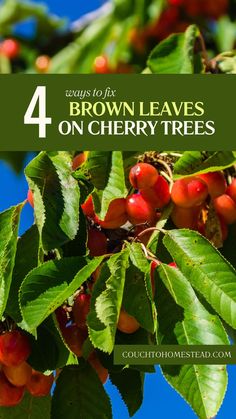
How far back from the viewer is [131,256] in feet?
4.16

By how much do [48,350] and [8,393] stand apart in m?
0.10

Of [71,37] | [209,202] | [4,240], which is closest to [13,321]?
[4,240]

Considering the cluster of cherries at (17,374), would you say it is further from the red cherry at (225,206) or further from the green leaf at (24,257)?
the red cherry at (225,206)

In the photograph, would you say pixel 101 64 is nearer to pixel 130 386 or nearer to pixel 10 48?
pixel 10 48

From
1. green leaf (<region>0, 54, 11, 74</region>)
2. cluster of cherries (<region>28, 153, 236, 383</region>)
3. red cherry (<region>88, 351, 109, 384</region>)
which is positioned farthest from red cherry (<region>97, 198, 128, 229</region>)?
green leaf (<region>0, 54, 11, 74</region>)

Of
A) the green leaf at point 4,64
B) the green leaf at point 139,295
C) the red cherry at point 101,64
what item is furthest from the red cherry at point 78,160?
the green leaf at point 4,64

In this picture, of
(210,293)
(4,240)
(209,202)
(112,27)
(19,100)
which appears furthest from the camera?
(112,27)

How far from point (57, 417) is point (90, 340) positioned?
0.62ft

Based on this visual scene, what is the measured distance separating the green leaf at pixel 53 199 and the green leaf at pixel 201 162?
18 centimetres

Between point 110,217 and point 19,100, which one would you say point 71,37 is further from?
point 110,217

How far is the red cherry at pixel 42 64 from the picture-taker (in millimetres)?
3653

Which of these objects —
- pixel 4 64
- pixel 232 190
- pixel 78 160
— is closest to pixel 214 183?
pixel 232 190

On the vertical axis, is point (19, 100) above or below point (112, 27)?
below

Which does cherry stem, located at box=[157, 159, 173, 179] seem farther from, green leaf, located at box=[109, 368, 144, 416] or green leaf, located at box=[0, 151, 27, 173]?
green leaf, located at box=[0, 151, 27, 173]
